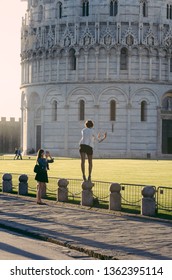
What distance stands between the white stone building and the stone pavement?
59.8 meters

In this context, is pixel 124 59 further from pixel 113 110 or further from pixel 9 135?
pixel 9 135

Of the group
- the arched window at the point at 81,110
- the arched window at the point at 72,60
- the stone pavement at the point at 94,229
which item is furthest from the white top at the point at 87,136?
the arched window at the point at 72,60

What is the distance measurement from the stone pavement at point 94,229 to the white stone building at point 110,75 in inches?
2355

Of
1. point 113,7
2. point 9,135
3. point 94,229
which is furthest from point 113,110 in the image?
point 94,229

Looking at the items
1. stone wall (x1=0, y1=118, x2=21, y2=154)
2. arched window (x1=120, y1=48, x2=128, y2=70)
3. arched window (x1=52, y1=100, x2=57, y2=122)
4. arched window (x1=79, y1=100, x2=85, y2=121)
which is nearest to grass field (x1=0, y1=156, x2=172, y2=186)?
arched window (x1=79, y1=100, x2=85, y2=121)

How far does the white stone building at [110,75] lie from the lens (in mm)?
81562

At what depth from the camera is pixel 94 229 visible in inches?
Result: 656

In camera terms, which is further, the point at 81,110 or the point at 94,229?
the point at 81,110

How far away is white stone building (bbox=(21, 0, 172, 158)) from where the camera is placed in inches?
3211

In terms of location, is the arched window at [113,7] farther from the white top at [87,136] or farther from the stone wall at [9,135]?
the white top at [87,136]

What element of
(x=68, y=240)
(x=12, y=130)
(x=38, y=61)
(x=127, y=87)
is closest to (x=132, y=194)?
(x=68, y=240)

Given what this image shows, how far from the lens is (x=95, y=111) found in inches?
3231

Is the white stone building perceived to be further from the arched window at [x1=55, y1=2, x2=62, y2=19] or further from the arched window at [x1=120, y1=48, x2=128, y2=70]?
the arched window at [x1=55, y1=2, x2=62, y2=19]

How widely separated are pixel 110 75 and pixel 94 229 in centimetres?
6558
